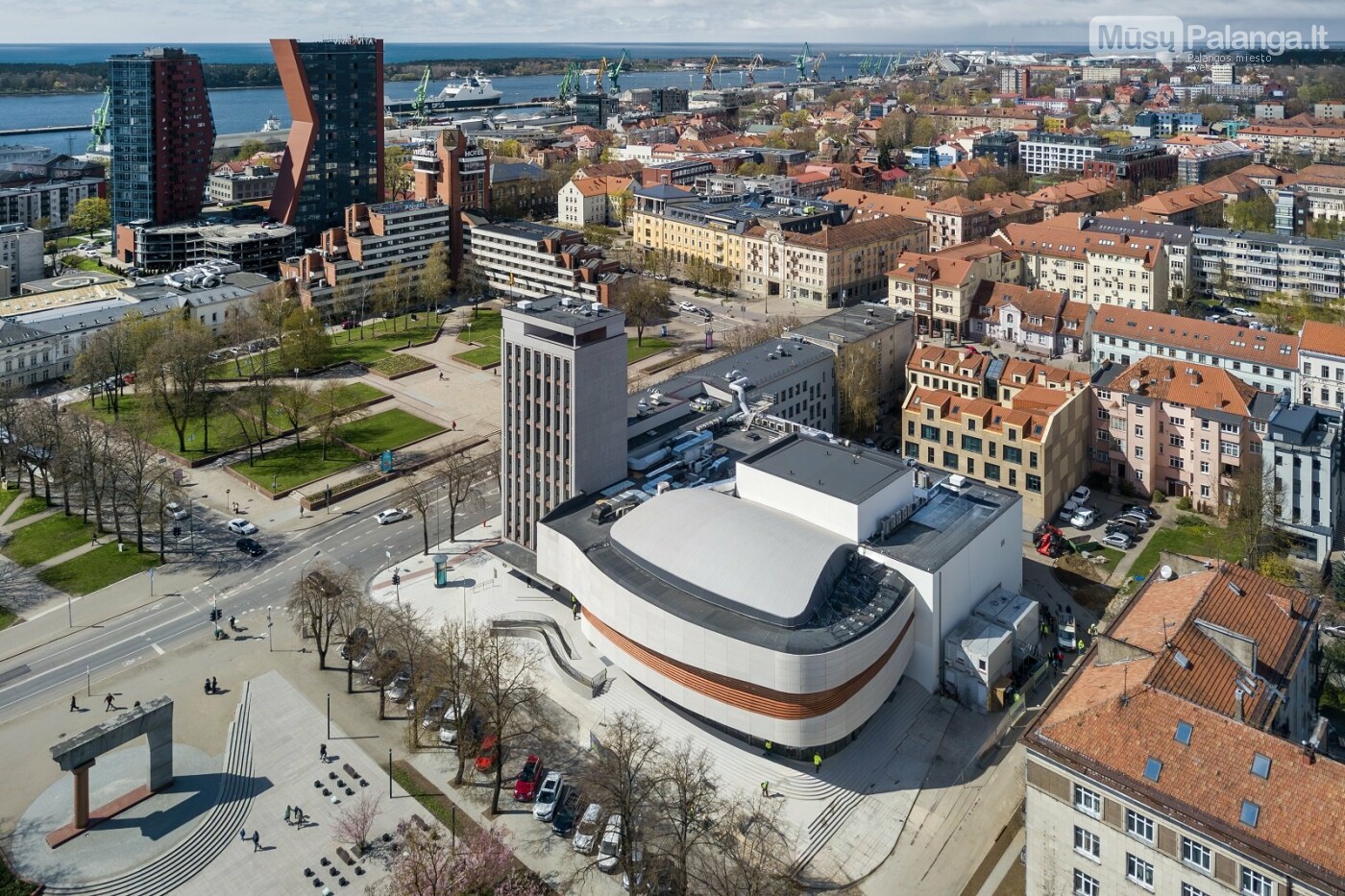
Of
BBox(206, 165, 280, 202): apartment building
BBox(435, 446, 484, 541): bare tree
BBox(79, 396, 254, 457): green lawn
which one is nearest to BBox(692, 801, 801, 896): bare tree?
BBox(435, 446, 484, 541): bare tree

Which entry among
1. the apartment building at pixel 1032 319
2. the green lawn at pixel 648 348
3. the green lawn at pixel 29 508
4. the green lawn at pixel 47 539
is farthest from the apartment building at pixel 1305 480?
the green lawn at pixel 29 508

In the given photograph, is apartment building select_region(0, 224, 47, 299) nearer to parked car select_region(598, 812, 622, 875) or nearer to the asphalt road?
the asphalt road

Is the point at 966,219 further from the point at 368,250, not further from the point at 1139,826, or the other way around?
the point at 1139,826

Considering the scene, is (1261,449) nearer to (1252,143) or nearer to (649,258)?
(649,258)

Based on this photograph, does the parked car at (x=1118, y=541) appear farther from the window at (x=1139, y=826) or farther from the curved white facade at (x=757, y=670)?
the window at (x=1139, y=826)

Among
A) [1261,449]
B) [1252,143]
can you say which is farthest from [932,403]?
[1252,143]
